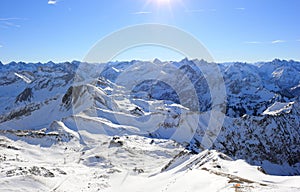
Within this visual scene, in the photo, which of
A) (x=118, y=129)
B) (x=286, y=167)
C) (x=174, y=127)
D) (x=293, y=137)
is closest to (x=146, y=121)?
(x=174, y=127)

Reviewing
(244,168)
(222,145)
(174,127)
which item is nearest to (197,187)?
(244,168)

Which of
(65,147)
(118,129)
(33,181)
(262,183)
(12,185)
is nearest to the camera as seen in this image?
(262,183)

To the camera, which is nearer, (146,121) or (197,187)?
(197,187)

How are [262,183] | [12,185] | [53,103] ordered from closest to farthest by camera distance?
[262,183] → [12,185] → [53,103]

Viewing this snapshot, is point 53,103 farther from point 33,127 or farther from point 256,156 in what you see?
point 256,156

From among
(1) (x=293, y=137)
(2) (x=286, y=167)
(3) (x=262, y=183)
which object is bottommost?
(2) (x=286, y=167)

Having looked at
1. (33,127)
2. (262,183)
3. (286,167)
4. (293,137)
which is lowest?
(286,167)

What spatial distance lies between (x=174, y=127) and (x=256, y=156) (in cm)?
3231

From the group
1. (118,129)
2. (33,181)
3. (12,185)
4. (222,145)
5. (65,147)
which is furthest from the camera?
(222,145)

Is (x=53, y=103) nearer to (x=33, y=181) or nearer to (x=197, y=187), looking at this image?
(x=33, y=181)

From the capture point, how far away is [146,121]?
95938 millimetres

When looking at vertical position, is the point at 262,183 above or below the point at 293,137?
above

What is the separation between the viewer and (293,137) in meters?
117

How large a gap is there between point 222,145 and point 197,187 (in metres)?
79.1
